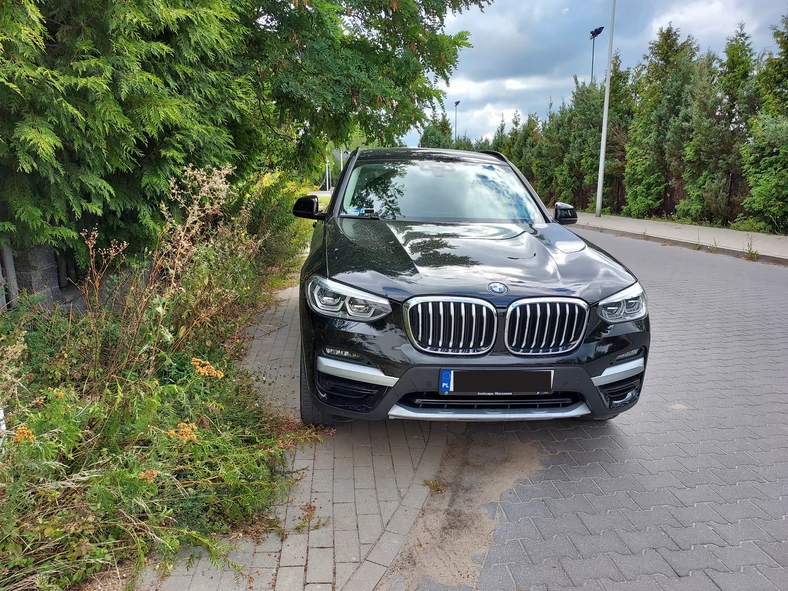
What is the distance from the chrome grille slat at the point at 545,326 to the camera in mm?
2840

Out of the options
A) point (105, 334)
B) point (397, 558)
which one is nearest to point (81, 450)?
point (105, 334)

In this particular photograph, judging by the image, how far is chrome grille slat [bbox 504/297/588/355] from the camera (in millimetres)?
2840

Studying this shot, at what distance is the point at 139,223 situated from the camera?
4.39m

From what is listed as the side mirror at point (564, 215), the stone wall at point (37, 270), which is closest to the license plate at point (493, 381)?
the side mirror at point (564, 215)

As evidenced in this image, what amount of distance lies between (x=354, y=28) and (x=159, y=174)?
3.92 m

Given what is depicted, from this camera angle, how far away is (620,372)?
3.03 m

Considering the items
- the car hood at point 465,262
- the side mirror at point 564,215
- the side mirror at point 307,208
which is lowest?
the car hood at point 465,262

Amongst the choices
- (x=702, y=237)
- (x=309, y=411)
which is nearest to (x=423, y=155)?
(x=309, y=411)

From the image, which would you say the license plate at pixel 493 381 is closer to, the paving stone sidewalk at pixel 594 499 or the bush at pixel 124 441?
the paving stone sidewalk at pixel 594 499

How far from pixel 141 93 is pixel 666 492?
4004mm

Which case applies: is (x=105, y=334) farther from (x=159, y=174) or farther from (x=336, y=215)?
(x=336, y=215)

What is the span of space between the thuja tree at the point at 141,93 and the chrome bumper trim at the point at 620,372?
3.13 meters

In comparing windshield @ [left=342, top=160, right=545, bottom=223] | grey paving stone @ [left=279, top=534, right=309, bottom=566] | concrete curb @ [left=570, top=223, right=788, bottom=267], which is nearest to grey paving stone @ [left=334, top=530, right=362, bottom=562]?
grey paving stone @ [left=279, top=534, right=309, bottom=566]

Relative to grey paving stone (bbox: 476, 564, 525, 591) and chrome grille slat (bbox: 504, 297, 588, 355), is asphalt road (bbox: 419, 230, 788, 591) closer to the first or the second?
grey paving stone (bbox: 476, 564, 525, 591)
